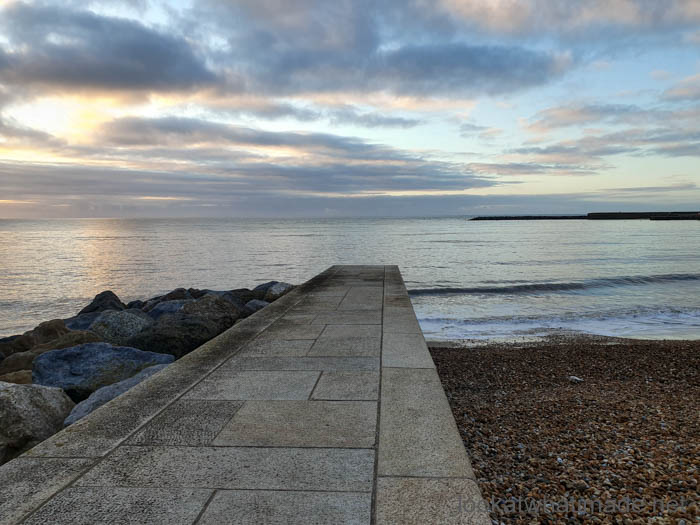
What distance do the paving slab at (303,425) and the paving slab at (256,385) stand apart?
0.21 metres

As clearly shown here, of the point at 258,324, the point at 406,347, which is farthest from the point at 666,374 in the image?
the point at 258,324

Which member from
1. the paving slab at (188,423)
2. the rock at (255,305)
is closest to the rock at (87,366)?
the paving slab at (188,423)

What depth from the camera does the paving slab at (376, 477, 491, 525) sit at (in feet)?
7.07

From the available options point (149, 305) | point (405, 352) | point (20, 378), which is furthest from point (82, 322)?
point (405, 352)

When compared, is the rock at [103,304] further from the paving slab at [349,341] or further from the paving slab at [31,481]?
the paving slab at [31,481]

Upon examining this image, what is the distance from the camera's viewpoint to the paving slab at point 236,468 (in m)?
2.49

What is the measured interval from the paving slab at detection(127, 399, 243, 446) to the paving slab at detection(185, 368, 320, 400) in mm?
185

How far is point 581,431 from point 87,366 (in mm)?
5718

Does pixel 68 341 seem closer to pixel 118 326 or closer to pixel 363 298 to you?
pixel 118 326

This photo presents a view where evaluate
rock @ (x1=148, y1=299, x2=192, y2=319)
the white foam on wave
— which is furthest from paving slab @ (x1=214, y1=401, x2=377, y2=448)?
rock @ (x1=148, y1=299, x2=192, y2=319)

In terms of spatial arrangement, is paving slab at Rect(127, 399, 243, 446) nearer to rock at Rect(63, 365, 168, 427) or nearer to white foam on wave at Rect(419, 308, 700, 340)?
rock at Rect(63, 365, 168, 427)

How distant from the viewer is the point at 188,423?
10.9 feet

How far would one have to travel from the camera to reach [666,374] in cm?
674

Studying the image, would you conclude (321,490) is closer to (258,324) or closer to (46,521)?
(46,521)
